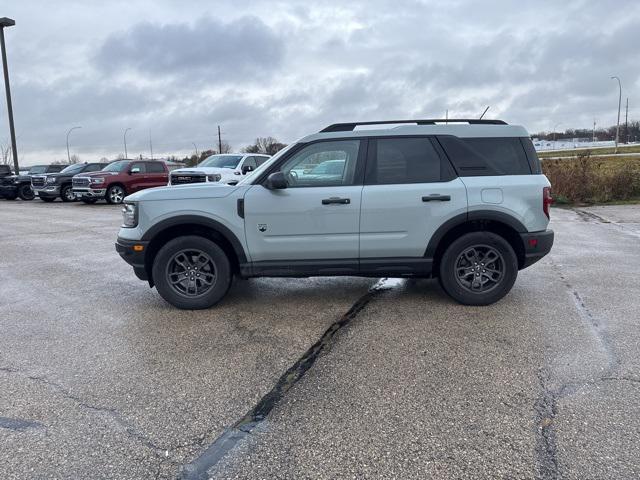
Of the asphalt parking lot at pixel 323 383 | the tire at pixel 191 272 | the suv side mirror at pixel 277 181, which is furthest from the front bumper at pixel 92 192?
the suv side mirror at pixel 277 181

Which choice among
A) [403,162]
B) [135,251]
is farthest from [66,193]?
[403,162]

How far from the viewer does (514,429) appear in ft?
9.75

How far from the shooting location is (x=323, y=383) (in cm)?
361

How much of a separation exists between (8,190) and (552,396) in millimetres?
27024

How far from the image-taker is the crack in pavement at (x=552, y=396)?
2.66m

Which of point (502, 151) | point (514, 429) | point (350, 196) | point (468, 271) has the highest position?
point (502, 151)

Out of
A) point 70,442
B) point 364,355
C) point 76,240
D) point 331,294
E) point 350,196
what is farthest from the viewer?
point 76,240

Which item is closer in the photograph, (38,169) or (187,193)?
(187,193)

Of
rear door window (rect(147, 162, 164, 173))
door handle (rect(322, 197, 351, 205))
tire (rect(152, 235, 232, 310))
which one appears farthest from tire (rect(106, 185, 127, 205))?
door handle (rect(322, 197, 351, 205))

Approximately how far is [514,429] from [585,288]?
3860mm

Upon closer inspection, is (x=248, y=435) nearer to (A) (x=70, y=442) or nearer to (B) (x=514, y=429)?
(A) (x=70, y=442)

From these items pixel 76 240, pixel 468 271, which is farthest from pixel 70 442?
pixel 76 240

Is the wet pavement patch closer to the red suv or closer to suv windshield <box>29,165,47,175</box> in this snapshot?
the red suv

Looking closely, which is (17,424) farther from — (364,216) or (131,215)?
(364,216)
